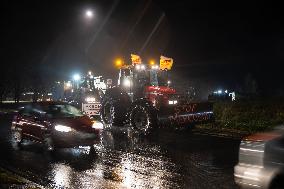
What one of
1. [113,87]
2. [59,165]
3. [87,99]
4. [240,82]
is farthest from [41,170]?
[240,82]

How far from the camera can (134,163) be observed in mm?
10820

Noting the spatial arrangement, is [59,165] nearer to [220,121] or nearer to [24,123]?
[24,123]

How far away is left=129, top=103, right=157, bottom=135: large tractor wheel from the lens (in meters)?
16.5

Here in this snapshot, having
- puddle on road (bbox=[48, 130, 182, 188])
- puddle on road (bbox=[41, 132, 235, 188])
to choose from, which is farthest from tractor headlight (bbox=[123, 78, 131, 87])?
puddle on road (bbox=[48, 130, 182, 188])

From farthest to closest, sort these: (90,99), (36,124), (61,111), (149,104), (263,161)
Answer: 1. (90,99)
2. (149,104)
3. (61,111)
4. (36,124)
5. (263,161)

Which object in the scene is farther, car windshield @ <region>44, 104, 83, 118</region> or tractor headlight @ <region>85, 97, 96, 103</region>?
tractor headlight @ <region>85, 97, 96, 103</region>

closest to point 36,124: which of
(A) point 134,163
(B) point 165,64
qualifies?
(A) point 134,163

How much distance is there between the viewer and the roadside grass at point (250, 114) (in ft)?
59.6

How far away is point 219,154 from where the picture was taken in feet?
39.0

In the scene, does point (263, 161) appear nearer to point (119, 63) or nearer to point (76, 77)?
point (119, 63)

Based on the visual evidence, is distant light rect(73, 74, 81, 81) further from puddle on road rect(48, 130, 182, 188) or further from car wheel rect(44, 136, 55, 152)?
car wheel rect(44, 136, 55, 152)

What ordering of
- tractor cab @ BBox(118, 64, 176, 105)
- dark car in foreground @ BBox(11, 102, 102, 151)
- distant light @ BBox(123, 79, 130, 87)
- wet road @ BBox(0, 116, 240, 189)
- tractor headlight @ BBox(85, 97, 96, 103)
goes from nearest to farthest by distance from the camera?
wet road @ BBox(0, 116, 240, 189)
dark car in foreground @ BBox(11, 102, 102, 151)
tractor cab @ BBox(118, 64, 176, 105)
distant light @ BBox(123, 79, 130, 87)
tractor headlight @ BBox(85, 97, 96, 103)

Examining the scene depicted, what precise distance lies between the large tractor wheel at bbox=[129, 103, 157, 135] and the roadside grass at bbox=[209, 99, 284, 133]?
399 cm

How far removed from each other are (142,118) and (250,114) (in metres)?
5.77
